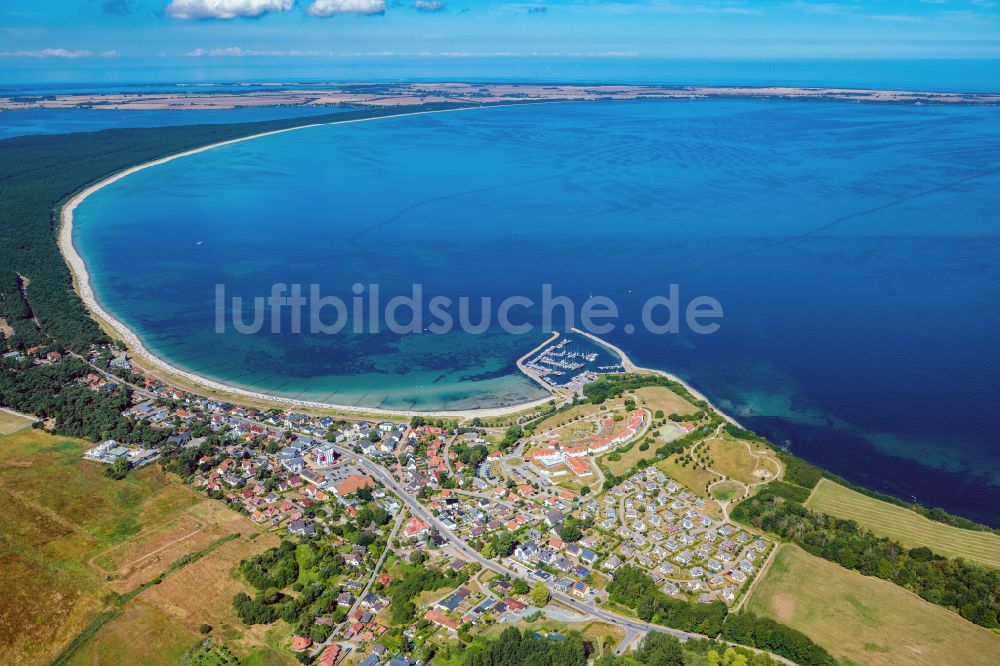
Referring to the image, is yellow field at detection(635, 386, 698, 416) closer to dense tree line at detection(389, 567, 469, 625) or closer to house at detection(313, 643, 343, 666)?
dense tree line at detection(389, 567, 469, 625)

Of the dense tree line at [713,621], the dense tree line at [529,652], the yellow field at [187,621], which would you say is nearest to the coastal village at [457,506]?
the dense tree line at [713,621]

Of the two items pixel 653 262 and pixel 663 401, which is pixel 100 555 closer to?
pixel 663 401

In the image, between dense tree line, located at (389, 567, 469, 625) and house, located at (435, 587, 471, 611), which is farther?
house, located at (435, 587, 471, 611)

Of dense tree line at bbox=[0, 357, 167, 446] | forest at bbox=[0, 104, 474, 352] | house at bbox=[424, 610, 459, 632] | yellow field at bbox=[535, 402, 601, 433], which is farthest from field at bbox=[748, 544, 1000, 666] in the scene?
forest at bbox=[0, 104, 474, 352]

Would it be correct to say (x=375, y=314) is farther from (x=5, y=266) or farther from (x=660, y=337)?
(x=5, y=266)

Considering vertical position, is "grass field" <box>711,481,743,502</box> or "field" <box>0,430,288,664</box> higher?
"grass field" <box>711,481,743,502</box>

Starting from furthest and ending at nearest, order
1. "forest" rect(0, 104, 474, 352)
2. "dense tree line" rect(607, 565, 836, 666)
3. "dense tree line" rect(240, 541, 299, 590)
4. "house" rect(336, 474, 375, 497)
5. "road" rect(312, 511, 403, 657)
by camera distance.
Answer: "forest" rect(0, 104, 474, 352) → "house" rect(336, 474, 375, 497) → "dense tree line" rect(240, 541, 299, 590) → "road" rect(312, 511, 403, 657) → "dense tree line" rect(607, 565, 836, 666)

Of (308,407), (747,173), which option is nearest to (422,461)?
(308,407)

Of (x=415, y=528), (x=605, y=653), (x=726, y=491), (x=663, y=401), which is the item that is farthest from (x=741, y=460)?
(x=415, y=528)
